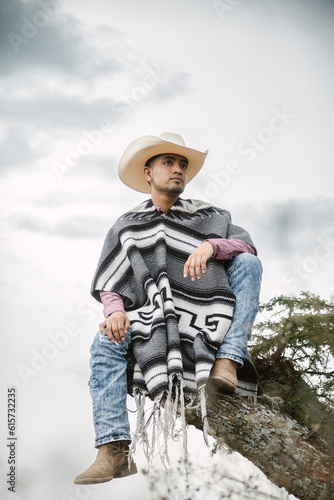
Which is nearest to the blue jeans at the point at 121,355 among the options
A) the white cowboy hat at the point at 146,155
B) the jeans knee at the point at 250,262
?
the jeans knee at the point at 250,262

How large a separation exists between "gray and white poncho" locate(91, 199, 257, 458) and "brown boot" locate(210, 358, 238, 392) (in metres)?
0.07

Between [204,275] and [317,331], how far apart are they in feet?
4.10

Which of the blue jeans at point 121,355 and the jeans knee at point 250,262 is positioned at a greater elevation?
the jeans knee at point 250,262

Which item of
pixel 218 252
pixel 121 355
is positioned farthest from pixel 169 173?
pixel 121 355

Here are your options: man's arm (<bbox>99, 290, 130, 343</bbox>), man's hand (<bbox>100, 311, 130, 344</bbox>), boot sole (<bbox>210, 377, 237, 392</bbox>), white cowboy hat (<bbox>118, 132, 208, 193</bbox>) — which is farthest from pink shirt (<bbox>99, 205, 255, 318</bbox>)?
white cowboy hat (<bbox>118, 132, 208, 193</bbox>)

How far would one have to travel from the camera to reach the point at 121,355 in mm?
3145

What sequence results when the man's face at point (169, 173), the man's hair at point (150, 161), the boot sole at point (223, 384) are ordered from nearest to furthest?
the boot sole at point (223, 384), the man's face at point (169, 173), the man's hair at point (150, 161)

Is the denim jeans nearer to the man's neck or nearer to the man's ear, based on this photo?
the man's neck

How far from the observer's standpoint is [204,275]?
3367 millimetres

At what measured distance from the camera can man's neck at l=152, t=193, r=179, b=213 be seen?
12.2 feet

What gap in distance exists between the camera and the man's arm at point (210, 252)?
10.2 ft

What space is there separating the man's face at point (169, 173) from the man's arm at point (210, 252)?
61 centimetres

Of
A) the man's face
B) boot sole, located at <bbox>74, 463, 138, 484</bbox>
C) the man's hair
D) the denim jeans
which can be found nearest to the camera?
boot sole, located at <bbox>74, 463, 138, 484</bbox>

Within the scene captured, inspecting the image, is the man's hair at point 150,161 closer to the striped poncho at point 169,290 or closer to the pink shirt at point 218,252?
the striped poncho at point 169,290
